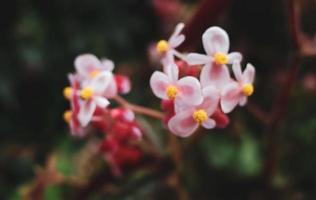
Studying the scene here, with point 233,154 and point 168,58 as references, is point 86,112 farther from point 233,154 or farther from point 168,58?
point 233,154

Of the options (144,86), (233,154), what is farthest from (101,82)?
(144,86)

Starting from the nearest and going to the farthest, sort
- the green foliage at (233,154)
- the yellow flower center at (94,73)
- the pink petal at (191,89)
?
the pink petal at (191,89)
the yellow flower center at (94,73)
the green foliage at (233,154)

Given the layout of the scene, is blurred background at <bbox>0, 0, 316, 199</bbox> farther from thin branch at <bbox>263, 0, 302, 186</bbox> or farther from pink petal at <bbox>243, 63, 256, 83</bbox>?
pink petal at <bbox>243, 63, 256, 83</bbox>

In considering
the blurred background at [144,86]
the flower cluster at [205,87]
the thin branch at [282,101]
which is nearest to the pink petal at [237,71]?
the flower cluster at [205,87]

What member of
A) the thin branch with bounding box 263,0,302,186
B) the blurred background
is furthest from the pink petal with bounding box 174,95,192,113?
the blurred background

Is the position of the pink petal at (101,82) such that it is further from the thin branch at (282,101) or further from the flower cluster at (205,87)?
the thin branch at (282,101)

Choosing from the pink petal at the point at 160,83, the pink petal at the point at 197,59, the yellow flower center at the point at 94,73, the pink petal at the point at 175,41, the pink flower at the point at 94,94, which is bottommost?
the pink petal at the point at 160,83
